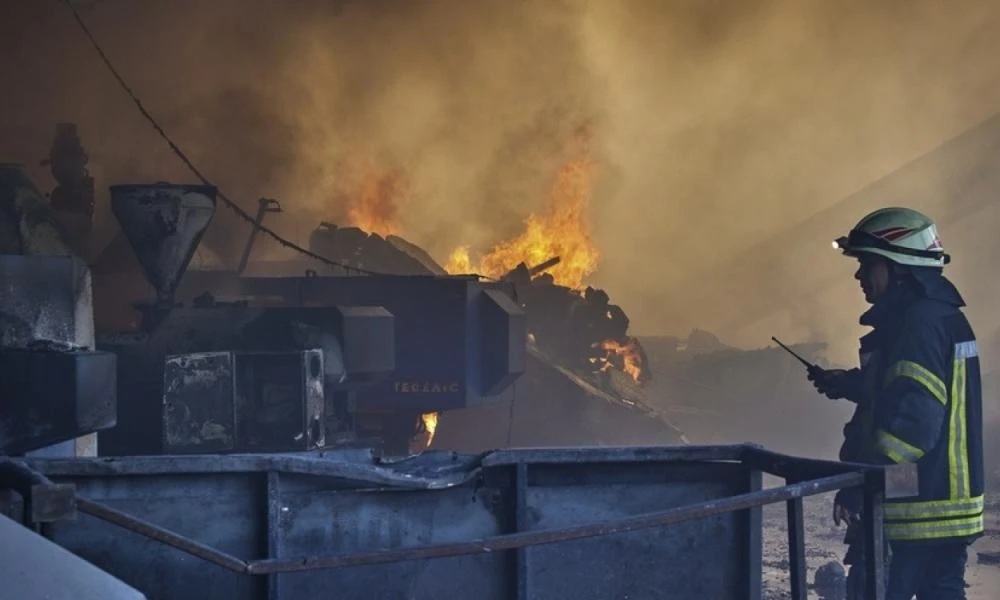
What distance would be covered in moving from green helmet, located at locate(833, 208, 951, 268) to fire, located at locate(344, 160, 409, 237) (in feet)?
62.9

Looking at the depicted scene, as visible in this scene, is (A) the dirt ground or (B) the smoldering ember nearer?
(B) the smoldering ember

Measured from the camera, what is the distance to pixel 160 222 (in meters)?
8.55

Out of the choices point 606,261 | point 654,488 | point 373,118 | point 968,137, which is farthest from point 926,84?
point 654,488

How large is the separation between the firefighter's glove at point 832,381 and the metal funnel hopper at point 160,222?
549cm

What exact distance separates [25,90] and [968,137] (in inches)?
844

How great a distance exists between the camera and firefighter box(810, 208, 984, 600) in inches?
166

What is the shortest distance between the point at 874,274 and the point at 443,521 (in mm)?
2384

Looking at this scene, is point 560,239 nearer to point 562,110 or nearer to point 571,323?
point 562,110

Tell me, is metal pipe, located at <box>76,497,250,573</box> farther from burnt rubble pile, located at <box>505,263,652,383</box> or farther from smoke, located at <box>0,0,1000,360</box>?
smoke, located at <box>0,0,1000,360</box>

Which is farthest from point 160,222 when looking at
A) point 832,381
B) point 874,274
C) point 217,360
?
point 874,274

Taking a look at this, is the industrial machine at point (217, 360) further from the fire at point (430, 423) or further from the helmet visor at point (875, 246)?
the helmet visor at point (875, 246)

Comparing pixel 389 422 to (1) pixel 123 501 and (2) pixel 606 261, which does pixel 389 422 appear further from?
(2) pixel 606 261

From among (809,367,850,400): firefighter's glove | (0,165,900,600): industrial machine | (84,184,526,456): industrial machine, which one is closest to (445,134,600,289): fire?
(84,184,526,456): industrial machine

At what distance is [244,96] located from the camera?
2217cm
